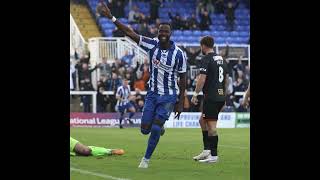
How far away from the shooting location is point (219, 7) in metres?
38.3

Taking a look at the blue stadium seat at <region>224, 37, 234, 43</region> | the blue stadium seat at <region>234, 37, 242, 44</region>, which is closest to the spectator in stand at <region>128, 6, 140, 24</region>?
the blue stadium seat at <region>224, 37, 234, 43</region>

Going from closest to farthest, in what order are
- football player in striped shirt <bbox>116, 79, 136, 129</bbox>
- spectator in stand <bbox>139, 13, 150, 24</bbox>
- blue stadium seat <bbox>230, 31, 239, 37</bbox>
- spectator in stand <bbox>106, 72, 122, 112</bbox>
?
football player in striped shirt <bbox>116, 79, 136, 129</bbox> < spectator in stand <bbox>106, 72, 122, 112</bbox> < spectator in stand <bbox>139, 13, 150, 24</bbox> < blue stadium seat <bbox>230, 31, 239, 37</bbox>

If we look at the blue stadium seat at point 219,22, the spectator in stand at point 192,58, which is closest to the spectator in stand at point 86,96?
the spectator in stand at point 192,58

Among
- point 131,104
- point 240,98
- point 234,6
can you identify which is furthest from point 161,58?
point 234,6

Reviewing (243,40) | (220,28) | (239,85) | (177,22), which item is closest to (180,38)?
(177,22)

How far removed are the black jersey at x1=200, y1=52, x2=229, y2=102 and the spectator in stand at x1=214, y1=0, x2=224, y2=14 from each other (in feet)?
83.2

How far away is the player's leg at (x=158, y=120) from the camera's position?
36.7 ft

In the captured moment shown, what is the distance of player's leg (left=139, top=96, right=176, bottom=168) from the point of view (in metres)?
11.2

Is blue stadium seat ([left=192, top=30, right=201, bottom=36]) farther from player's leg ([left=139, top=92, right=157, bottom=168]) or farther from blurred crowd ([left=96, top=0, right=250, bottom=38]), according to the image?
player's leg ([left=139, top=92, right=157, bottom=168])

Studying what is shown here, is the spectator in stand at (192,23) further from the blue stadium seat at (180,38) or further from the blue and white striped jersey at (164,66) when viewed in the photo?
the blue and white striped jersey at (164,66)

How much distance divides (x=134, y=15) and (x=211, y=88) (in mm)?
21837
